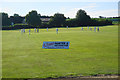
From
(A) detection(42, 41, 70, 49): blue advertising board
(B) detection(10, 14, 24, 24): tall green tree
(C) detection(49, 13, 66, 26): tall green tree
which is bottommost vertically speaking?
(A) detection(42, 41, 70, 49): blue advertising board

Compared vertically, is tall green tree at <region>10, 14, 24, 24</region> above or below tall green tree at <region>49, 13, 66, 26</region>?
above

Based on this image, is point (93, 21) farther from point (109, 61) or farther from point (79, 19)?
point (109, 61)

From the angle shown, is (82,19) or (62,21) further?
(82,19)

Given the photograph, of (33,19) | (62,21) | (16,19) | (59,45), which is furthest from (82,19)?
(59,45)

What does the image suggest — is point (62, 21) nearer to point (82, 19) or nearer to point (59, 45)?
point (82, 19)

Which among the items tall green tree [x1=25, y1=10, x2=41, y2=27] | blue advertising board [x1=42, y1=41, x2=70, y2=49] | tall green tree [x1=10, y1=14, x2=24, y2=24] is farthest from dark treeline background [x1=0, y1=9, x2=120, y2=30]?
blue advertising board [x1=42, y1=41, x2=70, y2=49]

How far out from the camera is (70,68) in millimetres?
9516

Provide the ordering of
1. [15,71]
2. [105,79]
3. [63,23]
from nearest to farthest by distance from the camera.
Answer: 1. [105,79]
2. [15,71]
3. [63,23]

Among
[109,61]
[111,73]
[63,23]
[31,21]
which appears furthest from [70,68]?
[31,21]

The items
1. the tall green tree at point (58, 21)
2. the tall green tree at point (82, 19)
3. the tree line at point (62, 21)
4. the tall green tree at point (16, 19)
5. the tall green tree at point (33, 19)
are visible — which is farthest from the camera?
the tall green tree at point (16, 19)

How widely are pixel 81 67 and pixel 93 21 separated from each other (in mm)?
84279

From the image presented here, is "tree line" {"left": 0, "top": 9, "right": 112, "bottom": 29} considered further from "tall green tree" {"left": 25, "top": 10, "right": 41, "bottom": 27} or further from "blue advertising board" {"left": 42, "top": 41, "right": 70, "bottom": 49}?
"blue advertising board" {"left": 42, "top": 41, "right": 70, "bottom": 49}

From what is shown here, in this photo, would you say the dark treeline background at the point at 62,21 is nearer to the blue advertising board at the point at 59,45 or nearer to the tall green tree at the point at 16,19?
the tall green tree at the point at 16,19

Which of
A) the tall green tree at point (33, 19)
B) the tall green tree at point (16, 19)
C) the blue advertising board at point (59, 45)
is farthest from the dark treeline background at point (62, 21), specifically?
the blue advertising board at point (59, 45)
